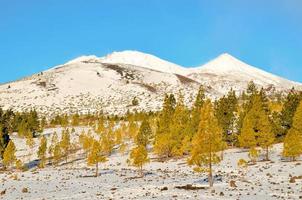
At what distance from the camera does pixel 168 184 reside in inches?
2159

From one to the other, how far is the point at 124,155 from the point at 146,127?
29.8 feet

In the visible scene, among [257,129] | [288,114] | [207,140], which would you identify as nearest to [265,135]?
[257,129]

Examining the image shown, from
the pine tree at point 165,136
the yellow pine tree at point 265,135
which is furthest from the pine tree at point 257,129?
the pine tree at point 165,136

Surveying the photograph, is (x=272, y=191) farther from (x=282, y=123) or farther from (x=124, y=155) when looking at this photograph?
(x=124, y=155)

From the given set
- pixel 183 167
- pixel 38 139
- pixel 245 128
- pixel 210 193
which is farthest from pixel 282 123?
pixel 38 139

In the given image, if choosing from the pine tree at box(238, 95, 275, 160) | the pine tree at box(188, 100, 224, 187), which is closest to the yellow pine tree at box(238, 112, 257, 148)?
the pine tree at box(238, 95, 275, 160)

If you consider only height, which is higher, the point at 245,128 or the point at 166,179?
the point at 245,128

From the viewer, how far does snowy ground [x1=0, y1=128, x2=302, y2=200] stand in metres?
45.2

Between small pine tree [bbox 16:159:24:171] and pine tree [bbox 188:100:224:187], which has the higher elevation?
pine tree [bbox 188:100:224:187]

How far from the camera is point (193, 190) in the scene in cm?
4847

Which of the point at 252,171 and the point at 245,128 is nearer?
the point at 252,171

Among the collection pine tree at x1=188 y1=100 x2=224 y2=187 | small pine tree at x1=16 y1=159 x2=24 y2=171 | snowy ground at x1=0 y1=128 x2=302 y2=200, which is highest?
pine tree at x1=188 y1=100 x2=224 y2=187

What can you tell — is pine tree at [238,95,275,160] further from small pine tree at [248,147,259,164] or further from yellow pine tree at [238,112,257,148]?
small pine tree at [248,147,259,164]

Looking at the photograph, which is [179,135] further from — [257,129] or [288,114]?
[288,114]
